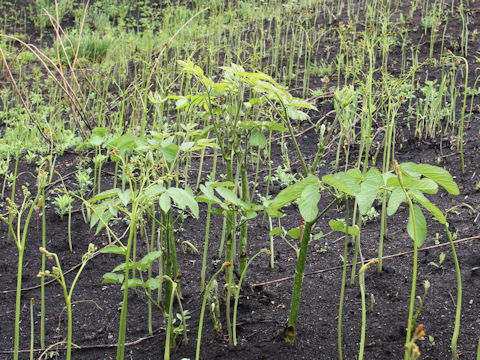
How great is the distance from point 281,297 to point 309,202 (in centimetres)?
79

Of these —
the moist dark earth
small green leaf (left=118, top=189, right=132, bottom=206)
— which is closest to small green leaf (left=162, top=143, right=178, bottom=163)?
small green leaf (left=118, top=189, right=132, bottom=206)

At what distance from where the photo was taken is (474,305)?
1.67m

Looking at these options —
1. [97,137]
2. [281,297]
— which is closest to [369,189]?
[281,297]

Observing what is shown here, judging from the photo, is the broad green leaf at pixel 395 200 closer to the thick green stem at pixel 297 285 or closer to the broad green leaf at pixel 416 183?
the broad green leaf at pixel 416 183

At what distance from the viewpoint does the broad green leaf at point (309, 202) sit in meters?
1.18

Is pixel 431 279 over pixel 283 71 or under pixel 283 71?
under

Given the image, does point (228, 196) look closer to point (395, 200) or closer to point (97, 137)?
point (395, 200)

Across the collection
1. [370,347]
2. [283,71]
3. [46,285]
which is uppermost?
[283,71]

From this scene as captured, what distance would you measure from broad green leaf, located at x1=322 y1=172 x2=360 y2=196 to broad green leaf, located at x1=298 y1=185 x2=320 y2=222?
0.15 feet

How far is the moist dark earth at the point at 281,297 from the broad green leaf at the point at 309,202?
0.62m

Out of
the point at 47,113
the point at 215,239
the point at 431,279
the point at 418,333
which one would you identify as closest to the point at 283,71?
the point at 47,113

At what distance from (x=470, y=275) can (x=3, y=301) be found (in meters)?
1.87

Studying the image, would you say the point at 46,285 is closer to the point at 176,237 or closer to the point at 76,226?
the point at 76,226

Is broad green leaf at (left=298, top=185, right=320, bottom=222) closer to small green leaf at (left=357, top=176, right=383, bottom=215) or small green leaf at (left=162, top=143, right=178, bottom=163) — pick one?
small green leaf at (left=357, top=176, right=383, bottom=215)
